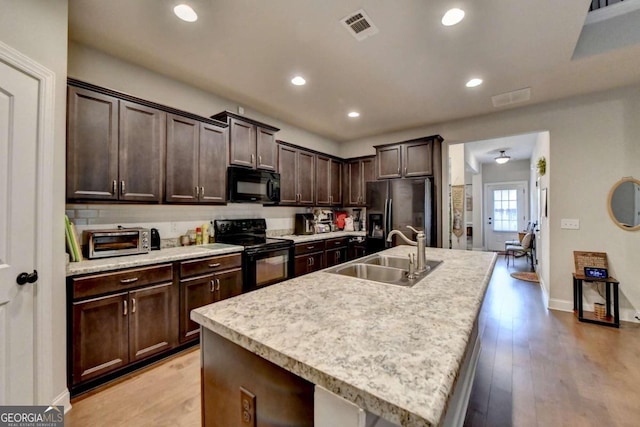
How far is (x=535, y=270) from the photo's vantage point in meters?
5.65

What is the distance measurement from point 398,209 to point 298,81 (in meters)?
2.35

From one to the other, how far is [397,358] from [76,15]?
9.95 feet

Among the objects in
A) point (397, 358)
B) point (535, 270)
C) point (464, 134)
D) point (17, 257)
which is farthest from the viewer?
point (535, 270)

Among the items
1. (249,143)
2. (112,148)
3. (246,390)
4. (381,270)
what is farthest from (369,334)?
(249,143)

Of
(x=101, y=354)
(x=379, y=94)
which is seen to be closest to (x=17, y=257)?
(x=101, y=354)

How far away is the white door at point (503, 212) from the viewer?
26.2 ft

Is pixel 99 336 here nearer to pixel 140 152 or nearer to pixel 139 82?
pixel 140 152

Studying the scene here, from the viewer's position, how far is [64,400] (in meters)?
1.75

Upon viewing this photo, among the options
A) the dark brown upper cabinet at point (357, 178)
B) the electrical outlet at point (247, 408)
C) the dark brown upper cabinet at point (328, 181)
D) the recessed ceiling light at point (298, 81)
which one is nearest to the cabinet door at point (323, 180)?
the dark brown upper cabinet at point (328, 181)

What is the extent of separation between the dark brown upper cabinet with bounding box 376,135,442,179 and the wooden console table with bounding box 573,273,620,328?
7.20ft

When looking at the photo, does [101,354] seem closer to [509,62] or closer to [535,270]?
[509,62]

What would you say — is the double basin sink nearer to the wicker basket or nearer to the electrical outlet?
the electrical outlet

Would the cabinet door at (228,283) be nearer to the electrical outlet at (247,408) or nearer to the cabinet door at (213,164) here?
the cabinet door at (213,164)

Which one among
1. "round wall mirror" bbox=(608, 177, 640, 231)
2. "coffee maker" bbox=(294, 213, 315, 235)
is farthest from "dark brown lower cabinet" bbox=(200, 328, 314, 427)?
"round wall mirror" bbox=(608, 177, 640, 231)
